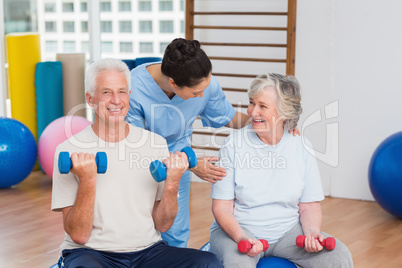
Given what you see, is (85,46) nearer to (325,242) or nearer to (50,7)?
(50,7)

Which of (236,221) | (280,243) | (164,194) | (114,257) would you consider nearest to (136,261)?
(114,257)

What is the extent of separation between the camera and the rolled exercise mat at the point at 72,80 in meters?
4.76

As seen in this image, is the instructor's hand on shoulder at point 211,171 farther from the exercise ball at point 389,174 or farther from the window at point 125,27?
the window at point 125,27

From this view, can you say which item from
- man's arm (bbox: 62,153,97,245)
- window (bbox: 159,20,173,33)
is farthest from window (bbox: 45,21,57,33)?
man's arm (bbox: 62,153,97,245)

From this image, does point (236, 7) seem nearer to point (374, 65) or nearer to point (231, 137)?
point (374, 65)

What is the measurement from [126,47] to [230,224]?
332 centimetres

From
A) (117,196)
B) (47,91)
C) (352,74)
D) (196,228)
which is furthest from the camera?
(47,91)

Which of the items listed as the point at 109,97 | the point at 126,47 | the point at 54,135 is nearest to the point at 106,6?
the point at 126,47

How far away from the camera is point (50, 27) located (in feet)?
17.0

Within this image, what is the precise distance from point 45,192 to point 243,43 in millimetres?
1780

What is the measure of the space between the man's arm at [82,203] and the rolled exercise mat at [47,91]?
3.05 metres

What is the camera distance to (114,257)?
1.83m

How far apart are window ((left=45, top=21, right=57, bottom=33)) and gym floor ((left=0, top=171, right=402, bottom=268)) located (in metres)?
1.53

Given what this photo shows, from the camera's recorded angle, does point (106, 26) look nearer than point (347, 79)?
No
